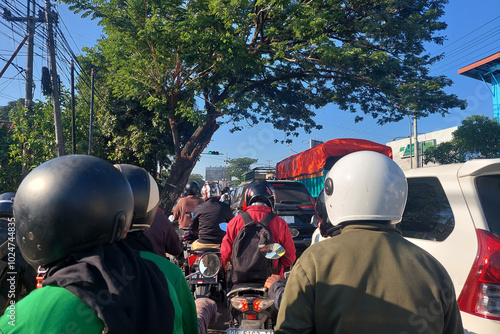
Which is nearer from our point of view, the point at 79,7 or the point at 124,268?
the point at 124,268

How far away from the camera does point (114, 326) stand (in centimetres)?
95

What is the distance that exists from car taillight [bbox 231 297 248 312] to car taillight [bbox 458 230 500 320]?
4.83ft

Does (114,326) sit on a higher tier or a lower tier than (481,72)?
lower

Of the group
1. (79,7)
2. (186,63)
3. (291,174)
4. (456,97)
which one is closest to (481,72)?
(456,97)

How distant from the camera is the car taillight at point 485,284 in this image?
2117 millimetres

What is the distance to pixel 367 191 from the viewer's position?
4.84 ft

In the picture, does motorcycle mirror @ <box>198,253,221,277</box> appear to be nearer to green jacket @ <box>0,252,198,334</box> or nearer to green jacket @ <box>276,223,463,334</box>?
green jacket @ <box>276,223,463,334</box>

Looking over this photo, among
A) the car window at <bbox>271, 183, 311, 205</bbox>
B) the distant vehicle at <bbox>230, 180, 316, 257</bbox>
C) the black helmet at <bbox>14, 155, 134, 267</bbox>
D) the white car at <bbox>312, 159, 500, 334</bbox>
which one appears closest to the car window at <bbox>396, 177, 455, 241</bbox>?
the white car at <bbox>312, 159, 500, 334</bbox>

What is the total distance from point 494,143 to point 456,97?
8.52m

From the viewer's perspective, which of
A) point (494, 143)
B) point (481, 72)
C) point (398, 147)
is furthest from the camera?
point (398, 147)

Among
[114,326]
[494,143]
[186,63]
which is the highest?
[186,63]

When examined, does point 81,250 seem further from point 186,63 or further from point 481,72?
point 481,72

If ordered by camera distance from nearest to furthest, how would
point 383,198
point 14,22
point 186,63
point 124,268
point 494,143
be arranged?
point 124,268 → point 383,198 → point 186,63 → point 14,22 → point 494,143

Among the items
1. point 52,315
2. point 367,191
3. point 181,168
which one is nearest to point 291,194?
point 181,168
